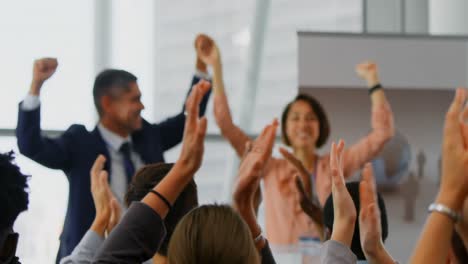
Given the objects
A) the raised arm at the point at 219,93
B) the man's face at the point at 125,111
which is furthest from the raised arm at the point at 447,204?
the raised arm at the point at 219,93

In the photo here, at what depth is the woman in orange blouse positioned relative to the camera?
4.59 metres

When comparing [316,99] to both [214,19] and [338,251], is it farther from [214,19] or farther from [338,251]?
[338,251]

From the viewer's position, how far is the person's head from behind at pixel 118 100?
4.30 meters

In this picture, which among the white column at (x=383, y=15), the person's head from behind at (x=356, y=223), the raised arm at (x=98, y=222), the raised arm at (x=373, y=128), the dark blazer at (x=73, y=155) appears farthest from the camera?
the white column at (x=383, y=15)

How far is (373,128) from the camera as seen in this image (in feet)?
16.9

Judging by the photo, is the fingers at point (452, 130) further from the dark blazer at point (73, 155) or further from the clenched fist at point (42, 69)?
the clenched fist at point (42, 69)

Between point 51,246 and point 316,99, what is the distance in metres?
2.97

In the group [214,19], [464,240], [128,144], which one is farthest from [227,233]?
[214,19]

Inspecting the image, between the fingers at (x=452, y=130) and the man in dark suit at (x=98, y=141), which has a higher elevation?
the fingers at (x=452, y=130)

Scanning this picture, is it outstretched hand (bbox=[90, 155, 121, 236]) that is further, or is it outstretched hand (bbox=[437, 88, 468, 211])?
outstretched hand (bbox=[90, 155, 121, 236])

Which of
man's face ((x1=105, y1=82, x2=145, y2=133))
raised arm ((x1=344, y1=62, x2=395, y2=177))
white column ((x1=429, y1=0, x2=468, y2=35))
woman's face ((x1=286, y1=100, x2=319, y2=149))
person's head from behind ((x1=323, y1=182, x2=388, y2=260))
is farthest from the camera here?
white column ((x1=429, y1=0, x2=468, y2=35))

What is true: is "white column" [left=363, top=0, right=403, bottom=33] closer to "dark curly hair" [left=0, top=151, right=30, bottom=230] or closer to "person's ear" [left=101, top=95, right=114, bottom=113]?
"person's ear" [left=101, top=95, right=114, bottom=113]

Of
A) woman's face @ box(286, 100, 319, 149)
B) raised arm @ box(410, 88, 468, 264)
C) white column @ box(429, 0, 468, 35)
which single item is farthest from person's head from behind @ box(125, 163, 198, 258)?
white column @ box(429, 0, 468, 35)

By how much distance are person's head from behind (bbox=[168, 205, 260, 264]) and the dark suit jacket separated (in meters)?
0.09
